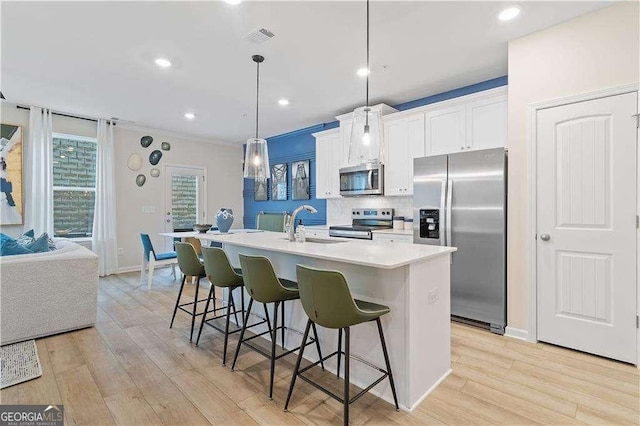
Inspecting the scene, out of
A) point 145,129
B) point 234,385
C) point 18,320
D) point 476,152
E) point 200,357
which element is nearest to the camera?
point 234,385

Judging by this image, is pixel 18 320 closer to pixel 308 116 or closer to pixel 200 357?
pixel 200 357

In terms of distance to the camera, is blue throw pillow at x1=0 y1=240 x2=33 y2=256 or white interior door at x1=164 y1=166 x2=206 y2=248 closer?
blue throw pillow at x1=0 y1=240 x2=33 y2=256

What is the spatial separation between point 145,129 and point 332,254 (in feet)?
18.7

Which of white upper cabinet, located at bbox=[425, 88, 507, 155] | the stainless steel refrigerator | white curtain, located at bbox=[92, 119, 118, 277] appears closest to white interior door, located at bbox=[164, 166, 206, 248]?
white curtain, located at bbox=[92, 119, 118, 277]

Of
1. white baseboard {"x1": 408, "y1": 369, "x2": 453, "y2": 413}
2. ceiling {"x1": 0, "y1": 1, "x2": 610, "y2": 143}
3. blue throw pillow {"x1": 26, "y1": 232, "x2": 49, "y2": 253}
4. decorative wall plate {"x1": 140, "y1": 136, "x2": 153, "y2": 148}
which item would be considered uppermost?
ceiling {"x1": 0, "y1": 1, "x2": 610, "y2": 143}

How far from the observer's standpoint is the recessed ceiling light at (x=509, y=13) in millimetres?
2521

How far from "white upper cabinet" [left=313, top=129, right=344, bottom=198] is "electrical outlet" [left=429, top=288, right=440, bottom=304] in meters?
3.26

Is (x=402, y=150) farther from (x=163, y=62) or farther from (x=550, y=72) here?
(x=163, y=62)

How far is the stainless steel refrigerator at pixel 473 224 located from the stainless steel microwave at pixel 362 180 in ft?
3.07

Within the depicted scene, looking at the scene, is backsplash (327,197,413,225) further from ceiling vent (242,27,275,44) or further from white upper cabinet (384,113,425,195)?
ceiling vent (242,27,275,44)

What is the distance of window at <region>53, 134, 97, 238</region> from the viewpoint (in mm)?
5375

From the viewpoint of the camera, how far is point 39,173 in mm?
4891

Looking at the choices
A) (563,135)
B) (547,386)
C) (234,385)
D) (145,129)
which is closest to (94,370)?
(234,385)

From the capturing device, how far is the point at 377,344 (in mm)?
2105
